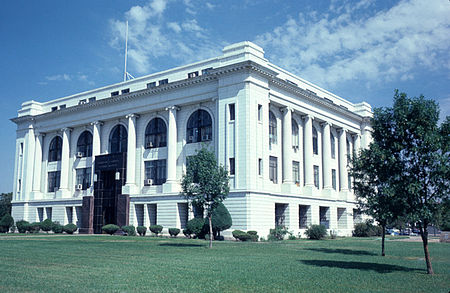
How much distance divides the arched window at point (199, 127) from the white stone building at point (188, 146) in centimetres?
14

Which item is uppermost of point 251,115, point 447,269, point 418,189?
point 251,115

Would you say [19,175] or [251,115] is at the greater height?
[251,115]

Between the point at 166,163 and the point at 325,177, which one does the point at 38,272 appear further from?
the point at 325,177

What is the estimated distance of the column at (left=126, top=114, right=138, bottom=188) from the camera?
5378 cm

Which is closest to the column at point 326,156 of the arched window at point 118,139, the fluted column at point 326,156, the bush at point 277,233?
the fluted column at point 326,156

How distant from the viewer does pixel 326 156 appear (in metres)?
57.8

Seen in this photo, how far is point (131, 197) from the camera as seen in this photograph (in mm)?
52906

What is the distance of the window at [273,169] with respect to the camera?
48.3m

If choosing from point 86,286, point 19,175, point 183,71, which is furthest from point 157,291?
point 19,175

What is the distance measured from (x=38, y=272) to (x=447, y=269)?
17333mm

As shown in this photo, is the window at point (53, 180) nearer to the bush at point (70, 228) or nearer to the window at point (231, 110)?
the bush at point (70, 228)

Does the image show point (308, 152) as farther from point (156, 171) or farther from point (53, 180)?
point (53, 180)

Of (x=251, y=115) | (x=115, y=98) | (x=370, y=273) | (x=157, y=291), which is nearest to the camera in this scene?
(x=157, y=291)

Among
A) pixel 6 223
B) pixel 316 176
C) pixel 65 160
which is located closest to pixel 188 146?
pixel 316 176
